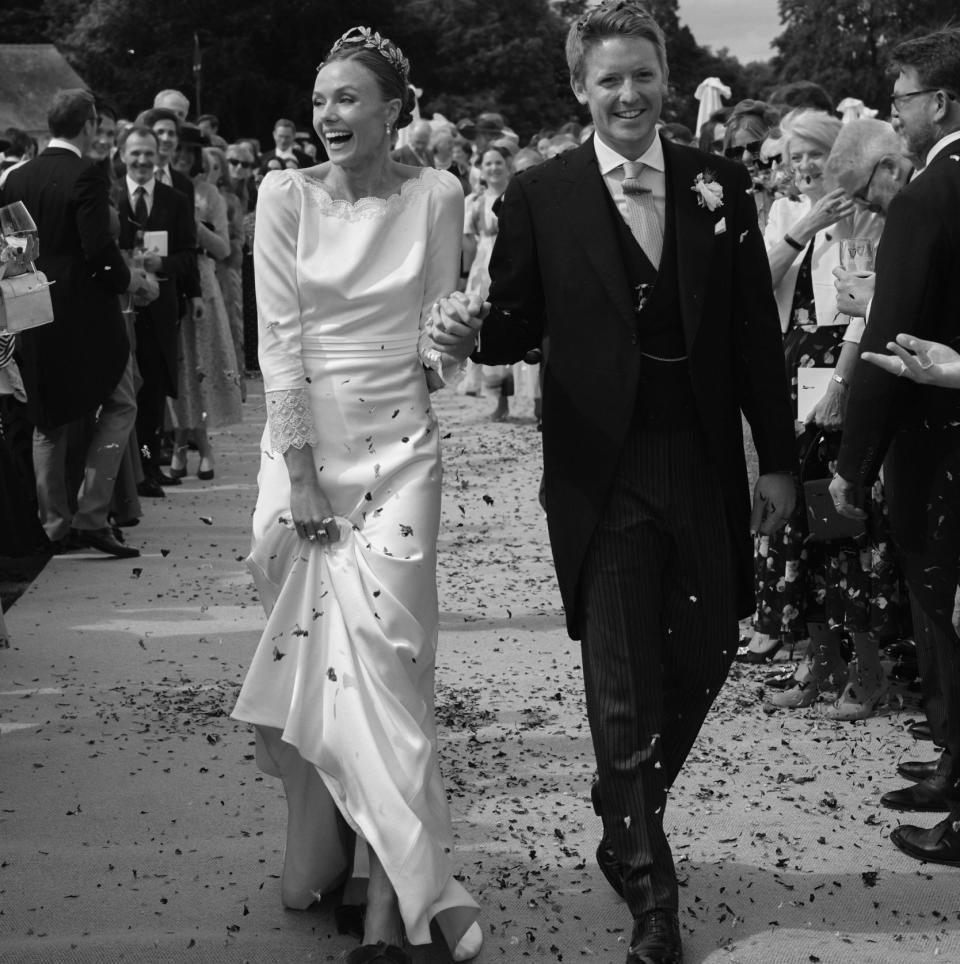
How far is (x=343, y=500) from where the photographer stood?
161 inches

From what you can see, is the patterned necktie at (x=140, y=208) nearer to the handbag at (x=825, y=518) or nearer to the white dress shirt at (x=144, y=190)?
the white dress shirt at (x=144, y=190)

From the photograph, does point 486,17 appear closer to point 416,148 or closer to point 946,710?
point 416,148

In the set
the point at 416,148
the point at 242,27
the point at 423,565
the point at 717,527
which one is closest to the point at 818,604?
the point at 717,527

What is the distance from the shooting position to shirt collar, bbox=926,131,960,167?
4.37 meters

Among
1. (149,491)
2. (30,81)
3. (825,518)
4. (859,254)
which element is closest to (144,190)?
(149,491)

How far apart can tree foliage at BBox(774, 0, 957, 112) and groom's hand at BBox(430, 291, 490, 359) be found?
66547 mm

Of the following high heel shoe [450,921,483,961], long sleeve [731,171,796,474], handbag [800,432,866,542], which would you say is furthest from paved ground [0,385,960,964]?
long sleeve [731,171,796,474]

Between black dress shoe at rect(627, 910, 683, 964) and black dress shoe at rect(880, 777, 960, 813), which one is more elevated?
black dress shoe at rect(627, 910, 683, 964)

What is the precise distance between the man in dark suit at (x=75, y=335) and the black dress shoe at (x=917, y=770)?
5.07 meters

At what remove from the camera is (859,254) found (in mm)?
5754

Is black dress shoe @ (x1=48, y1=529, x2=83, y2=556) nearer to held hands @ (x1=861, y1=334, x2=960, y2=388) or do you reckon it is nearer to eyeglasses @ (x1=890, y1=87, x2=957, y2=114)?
eyeglasses @ (x1=890, y1=87, x2=957, y2=114)

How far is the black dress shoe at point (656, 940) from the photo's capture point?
3.85m

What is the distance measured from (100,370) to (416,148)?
10.7 meters

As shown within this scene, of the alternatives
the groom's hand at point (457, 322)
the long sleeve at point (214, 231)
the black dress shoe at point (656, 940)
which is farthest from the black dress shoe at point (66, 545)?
the black dress shoe at point (656, 940)
